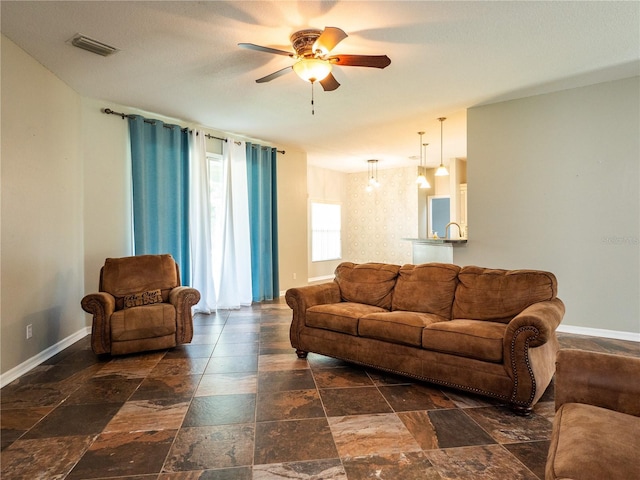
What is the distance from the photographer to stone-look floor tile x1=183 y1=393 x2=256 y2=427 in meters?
2.31

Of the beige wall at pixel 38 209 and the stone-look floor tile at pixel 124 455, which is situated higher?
the beige wall at pixel 38 209

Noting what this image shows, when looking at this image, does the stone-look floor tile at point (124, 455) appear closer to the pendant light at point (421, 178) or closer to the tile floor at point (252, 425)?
the tile floor at point (252, 425)

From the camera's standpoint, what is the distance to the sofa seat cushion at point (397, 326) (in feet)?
9.18

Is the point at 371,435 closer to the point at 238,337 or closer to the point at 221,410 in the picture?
the point at 221,410

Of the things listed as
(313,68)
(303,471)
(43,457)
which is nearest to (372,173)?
(313,68)

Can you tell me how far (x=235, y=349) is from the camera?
376cm

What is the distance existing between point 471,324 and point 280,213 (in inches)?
183

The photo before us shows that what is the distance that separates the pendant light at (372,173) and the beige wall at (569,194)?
3.70 metres

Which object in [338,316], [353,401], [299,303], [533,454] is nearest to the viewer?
[533,454]

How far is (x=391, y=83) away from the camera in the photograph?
391 cm

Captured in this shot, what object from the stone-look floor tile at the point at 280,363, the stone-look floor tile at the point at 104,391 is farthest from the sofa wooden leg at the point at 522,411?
the stone-look floor tile at the point at 104,391

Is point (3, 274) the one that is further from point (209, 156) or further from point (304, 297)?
point (209, 156)

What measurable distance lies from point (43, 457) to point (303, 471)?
1.42m

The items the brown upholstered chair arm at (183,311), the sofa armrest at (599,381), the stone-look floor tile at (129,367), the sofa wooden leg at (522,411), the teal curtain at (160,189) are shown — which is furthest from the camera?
the teal curtain at (160,189)
